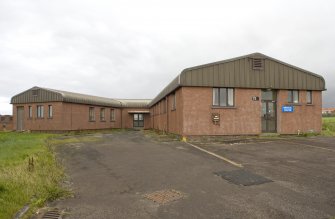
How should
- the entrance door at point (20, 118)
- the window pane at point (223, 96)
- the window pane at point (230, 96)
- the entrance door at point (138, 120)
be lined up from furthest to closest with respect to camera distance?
1. the entrance door at point (138, 120)
2. the entrance door at point (20, 118)
3. the window pane at point (230, 96)
4. the window pane at point (223, 96)

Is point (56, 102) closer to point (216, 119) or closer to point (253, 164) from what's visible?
point (216, 119)

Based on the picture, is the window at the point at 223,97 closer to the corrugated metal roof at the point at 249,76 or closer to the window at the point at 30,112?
the corrugated metal roof at the point at 249,76

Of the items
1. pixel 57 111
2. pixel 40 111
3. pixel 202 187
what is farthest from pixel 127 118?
pixel 202 187

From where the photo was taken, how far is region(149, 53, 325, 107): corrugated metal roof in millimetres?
16500

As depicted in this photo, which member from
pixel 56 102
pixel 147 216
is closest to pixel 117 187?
pixel 147 216

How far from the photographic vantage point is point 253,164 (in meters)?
8.70

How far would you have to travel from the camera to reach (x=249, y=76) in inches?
688

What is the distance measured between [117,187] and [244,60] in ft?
45.0

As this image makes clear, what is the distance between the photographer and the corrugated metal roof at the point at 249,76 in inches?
650

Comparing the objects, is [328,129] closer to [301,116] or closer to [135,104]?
[301,116]

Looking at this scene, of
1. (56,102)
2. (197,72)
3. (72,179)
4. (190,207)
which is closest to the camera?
(190,207)

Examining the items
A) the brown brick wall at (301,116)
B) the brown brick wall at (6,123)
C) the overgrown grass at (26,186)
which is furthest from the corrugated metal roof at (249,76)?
the brown brick wall at (6,123)

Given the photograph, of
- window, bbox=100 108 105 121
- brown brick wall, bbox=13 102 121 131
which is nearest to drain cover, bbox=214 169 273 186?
brown brick wall, bbox=13 102 121 131

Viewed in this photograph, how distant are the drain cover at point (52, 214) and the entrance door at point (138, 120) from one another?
37.0m
